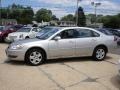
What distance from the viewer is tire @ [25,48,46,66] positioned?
9.78 m

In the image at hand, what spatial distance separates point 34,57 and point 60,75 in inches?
79.0

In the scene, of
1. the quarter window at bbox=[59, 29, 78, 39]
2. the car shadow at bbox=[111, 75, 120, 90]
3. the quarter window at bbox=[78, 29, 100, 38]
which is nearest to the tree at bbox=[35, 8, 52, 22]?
the quarter window at bbox=[78, 29, 100, 38]

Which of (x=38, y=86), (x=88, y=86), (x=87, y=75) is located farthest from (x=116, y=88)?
(x=38, y=86)

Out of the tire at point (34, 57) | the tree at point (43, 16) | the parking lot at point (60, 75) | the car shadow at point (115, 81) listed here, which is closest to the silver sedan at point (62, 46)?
the tire at point (34, 57)

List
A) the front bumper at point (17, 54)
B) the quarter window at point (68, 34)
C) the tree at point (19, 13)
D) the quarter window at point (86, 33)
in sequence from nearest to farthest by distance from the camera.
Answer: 1. the front bumper at point (17, 54)
2. the quarter window at point (68, 34)
3. the quarter window at point (86, 33)
4. the tree at point (19, 13)

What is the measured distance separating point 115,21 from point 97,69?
80.7 meters

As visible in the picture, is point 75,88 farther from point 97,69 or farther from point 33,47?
point 33,47

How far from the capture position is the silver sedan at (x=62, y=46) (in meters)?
9.79

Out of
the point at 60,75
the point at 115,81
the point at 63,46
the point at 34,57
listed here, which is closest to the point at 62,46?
the point at 63,46

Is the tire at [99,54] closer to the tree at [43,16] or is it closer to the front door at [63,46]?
the front door at [63,46]

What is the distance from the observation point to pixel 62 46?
1025 cm

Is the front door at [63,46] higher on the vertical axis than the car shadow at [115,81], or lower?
higher

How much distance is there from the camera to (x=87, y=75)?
8.20 m

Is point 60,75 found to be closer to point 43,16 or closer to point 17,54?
point 17,54
